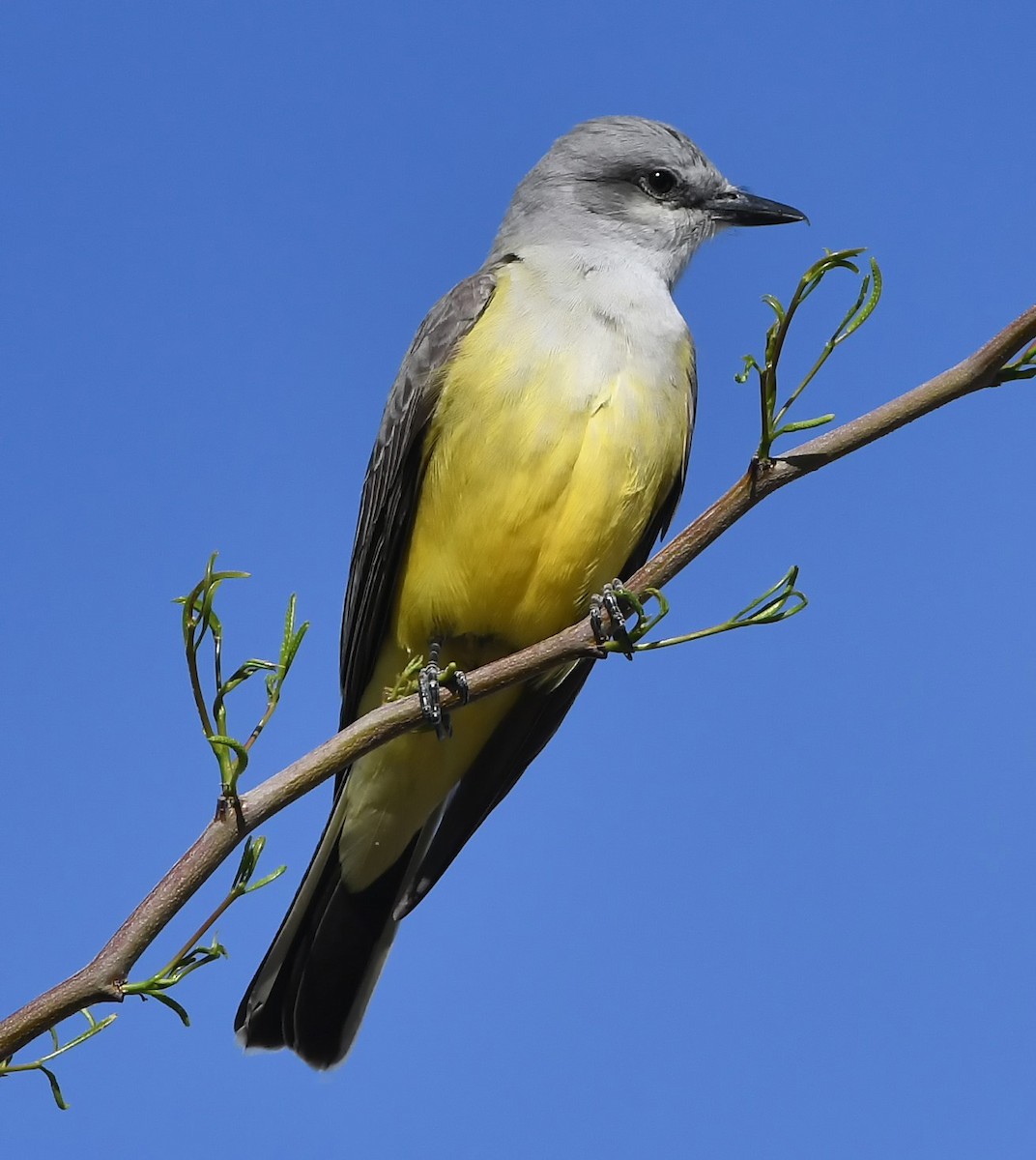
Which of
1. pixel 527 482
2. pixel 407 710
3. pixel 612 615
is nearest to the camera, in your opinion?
pixel 407 710

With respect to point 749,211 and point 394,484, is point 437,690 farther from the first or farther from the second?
point 749,211

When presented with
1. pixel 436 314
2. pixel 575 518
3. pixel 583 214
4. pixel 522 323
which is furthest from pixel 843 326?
pixel 583 214

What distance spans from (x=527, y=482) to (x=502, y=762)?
1.43 metres

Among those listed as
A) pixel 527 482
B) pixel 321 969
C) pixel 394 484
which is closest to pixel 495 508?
pixel 527 482

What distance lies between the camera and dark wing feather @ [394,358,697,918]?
220 inches

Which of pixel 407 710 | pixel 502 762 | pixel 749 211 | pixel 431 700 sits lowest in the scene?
pixel 407 710

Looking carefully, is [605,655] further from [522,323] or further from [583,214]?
[583,214]

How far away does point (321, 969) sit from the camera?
17.4 ft

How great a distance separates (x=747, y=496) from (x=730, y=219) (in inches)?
142

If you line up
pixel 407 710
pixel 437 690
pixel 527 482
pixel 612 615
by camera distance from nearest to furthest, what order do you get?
1. pixel 407 710
2. pixel 437 690
3. pixel 612 615
4. pixel 527 482

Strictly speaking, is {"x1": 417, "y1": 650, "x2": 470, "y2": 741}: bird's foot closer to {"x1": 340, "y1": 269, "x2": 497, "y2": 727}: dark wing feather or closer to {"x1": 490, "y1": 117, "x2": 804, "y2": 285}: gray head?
{"x1": 340, "y1": 269, "x2": 497, "y2": 727}: dark wing feather

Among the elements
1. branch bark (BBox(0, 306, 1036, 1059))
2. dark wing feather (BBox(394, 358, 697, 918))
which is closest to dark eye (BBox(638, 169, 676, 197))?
dark wing feather (BBox(394, 358, 697, 918))

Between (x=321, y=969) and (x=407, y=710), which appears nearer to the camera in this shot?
(x=407, y=710)

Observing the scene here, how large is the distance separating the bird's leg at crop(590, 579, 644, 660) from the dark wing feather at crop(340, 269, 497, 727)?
3.56 ft
